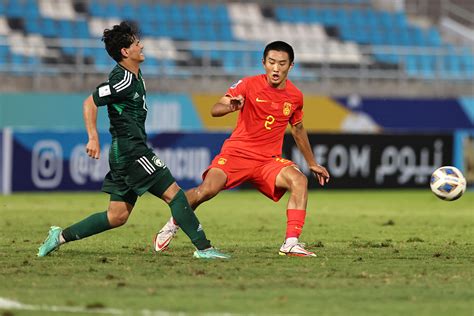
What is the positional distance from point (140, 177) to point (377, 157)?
624 inches

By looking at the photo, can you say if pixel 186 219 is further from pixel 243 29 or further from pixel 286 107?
pixel 243 29

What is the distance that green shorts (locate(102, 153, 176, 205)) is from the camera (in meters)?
10.4

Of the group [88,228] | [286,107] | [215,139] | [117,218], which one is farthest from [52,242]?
[215,139]

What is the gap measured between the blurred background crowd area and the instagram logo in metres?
3.93

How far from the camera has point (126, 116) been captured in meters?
10.5

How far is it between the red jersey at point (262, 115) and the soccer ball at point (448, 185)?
8.09ft

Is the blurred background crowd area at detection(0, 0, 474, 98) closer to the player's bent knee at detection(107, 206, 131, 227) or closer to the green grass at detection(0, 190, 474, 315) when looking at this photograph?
the green grass at detection(0, 190, 474, 315)

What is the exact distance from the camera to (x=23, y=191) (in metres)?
23.2

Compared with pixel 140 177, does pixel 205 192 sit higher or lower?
lower

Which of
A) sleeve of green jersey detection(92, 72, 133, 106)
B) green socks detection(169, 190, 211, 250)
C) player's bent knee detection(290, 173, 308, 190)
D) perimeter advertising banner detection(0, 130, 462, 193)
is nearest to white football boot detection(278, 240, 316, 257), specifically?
player's bent knee detection(290, 173, 308, 190)

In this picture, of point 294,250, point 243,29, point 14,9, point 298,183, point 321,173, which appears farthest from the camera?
point 243,29

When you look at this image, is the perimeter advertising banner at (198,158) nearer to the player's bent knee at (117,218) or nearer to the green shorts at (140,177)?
the player's bent knee at (117,218)

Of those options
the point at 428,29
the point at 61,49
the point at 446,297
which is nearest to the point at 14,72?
the point at 61,49

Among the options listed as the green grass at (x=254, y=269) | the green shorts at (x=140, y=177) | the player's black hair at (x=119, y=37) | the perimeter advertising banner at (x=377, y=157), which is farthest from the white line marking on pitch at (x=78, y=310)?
the perimeter advertising banner at (x=377, y=157)
